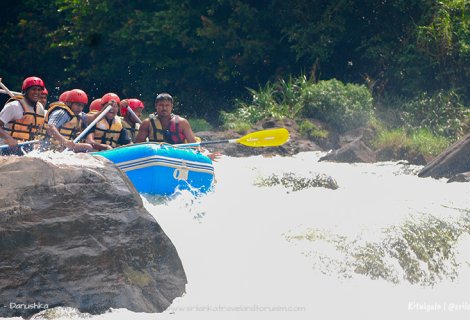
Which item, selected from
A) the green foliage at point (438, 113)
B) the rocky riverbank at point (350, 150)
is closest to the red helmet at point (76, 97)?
the rocky riverbank at point (350, 150)

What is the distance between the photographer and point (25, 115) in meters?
11.0

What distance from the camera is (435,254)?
28.7ft

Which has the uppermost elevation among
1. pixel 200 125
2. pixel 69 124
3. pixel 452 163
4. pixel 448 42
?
pixel 69 124

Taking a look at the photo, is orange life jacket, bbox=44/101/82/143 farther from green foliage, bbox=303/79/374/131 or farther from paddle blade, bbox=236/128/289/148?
green foliage, bbox=303/79/374/131

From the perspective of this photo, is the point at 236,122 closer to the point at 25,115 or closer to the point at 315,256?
the point at 25,115

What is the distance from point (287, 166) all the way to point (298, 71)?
5.67 metres

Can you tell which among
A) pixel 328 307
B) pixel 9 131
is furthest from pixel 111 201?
pixel 9 131

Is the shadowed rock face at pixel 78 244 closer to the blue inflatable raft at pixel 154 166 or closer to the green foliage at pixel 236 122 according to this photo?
the blue inflatable raft at pixel 154 166

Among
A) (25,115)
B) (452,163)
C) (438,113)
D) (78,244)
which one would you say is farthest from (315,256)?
(438,113)

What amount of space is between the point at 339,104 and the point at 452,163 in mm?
4062

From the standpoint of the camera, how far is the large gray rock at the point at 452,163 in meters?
13.4

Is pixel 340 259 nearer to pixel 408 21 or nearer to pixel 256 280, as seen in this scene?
pixel 256 280

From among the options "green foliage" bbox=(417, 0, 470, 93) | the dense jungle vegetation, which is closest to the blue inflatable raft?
the dense jungle vegetation

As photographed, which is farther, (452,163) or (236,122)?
(236,122)
